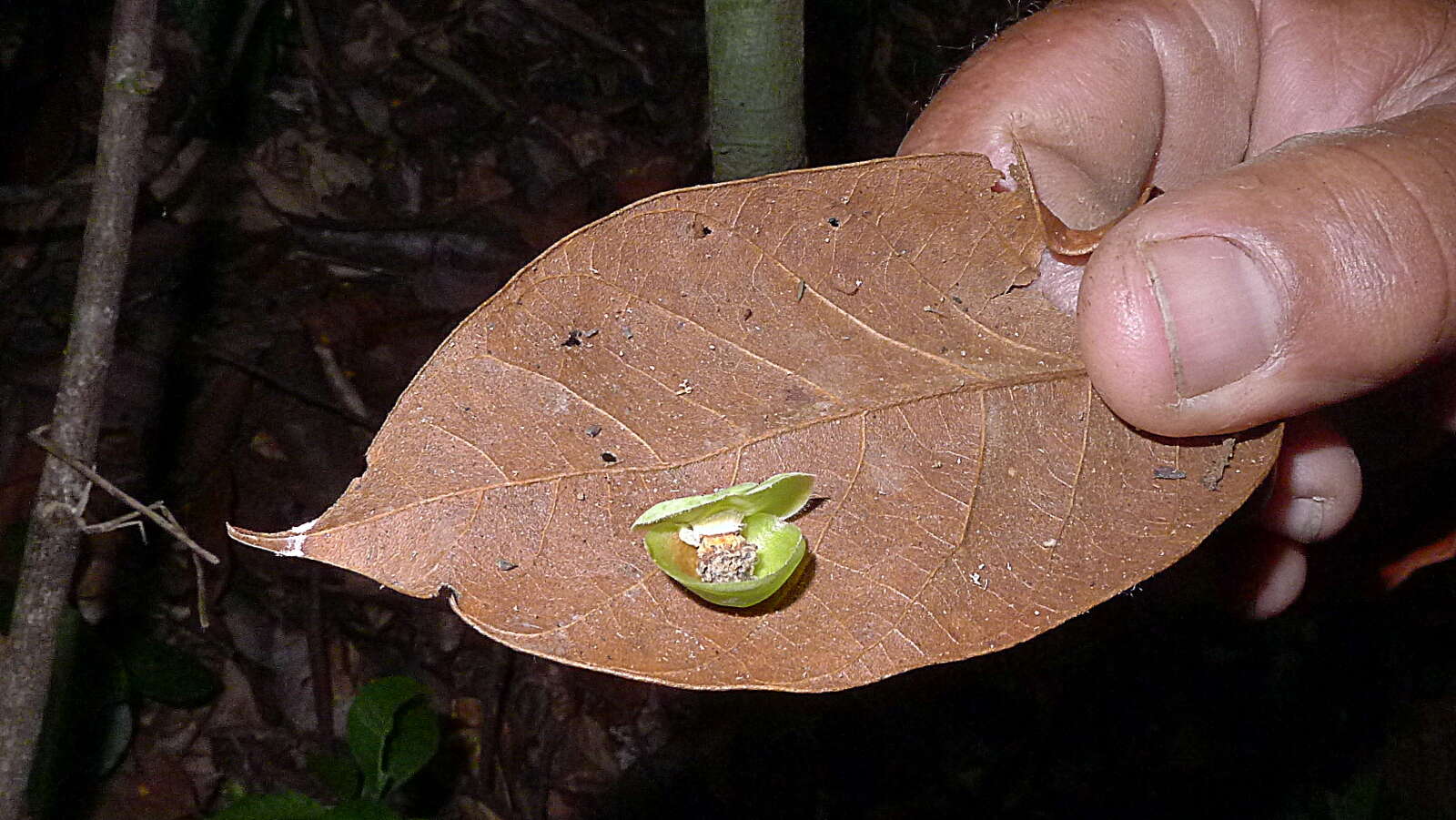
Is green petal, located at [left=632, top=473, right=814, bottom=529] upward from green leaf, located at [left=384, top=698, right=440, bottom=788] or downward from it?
upward

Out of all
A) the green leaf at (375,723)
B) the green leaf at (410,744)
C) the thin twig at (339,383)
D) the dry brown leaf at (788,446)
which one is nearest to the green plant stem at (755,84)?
the dry brown leaf at (788,446)

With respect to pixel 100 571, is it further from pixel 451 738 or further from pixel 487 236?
pixel 487 236

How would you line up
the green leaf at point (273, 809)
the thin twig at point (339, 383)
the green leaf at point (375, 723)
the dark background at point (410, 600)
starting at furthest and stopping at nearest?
1. the thin twig at point (339, 383)
2. the dark background at point (410, 600)
3. the green leaf at point (375, 723)
4. the green leaf at point (273, 809)

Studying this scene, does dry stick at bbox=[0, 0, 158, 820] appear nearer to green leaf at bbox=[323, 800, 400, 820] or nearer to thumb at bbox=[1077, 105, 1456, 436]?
green leaf at bbox=[323, 800, 400, 820]

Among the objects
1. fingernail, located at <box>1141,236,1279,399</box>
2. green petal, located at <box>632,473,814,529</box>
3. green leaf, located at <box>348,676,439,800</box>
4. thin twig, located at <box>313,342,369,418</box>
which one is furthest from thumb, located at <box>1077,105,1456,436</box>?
thin twig, located at <box>313,342,369,418</box>

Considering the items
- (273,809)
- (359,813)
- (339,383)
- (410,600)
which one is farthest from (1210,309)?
(339,383)

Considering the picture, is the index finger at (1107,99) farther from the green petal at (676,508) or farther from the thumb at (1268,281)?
the green petal at (676,508)

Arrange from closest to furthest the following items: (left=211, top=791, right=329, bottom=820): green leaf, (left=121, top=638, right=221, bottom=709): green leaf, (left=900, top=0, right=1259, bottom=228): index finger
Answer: (left=900, top=0, right=1259, bottom=228): index finger
(left=211, top=791, right=329, bottom=820): green leaf
(left=121, top=638, right=221, bottom=709): green leaf

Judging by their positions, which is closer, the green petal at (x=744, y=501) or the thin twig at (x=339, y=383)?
the green petal at (x=744, y=501)
